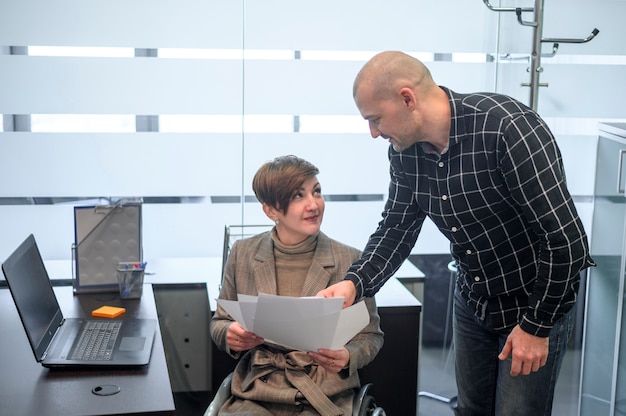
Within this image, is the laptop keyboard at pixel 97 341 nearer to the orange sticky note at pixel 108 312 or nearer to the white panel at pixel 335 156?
the orange sticky note at pixel 108 312

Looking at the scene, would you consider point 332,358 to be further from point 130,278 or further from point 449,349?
point 449,349

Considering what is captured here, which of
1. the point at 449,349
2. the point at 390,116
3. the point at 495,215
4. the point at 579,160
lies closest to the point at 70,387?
the point at 390,116

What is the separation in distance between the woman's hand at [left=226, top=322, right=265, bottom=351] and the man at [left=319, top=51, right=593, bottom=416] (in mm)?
284

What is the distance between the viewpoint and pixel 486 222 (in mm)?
2211

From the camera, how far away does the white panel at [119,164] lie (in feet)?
11.2

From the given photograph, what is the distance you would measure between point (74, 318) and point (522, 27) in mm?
2161

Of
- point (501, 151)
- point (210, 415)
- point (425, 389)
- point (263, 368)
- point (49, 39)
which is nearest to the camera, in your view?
point (501, 151)

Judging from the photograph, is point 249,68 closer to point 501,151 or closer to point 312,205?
point 312,205

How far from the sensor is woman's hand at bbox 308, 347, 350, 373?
2416mm

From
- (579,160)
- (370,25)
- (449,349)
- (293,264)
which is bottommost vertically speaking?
(449,349)

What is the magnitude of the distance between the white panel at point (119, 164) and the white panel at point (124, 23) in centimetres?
36

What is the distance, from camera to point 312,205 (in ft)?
8.60

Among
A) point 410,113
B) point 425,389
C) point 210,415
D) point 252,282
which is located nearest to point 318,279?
point 252,282

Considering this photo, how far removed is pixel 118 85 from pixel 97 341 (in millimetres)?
1264
